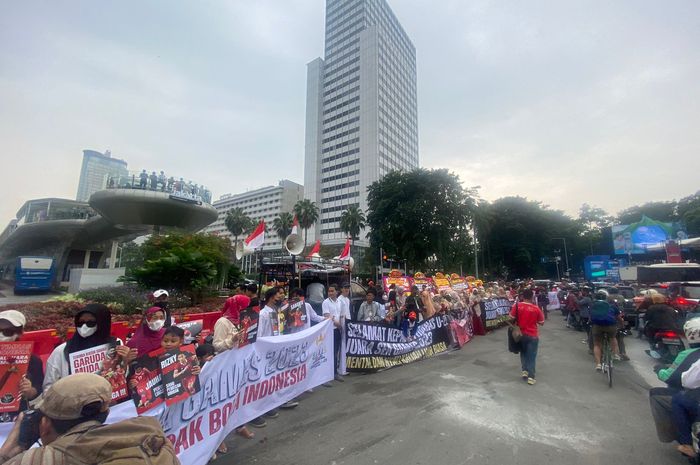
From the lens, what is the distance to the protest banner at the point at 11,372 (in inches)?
104

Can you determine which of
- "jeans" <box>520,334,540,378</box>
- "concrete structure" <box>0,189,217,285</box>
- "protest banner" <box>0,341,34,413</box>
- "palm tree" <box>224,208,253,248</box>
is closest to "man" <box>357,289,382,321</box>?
"jeans" <box>520,334,540,378</box>

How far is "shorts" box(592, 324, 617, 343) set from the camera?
700cm

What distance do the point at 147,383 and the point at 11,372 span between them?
0.99m

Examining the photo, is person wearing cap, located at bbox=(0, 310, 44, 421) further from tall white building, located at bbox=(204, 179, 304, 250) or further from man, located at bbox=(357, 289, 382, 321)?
tall white building, located at bbox=(204, 179, 304, 250)

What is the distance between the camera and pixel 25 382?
2701mm

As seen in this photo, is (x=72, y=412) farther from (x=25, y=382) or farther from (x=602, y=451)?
(x=602, y=451)

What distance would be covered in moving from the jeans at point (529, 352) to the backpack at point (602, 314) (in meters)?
1.74

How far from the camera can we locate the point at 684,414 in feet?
11.5

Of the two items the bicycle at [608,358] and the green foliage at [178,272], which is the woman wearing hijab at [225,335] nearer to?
the bicycle at [608,358]

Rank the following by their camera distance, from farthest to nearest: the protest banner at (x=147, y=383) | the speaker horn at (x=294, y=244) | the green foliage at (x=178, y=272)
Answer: the green foliage at (x=178, y=272), the speaker horn at (x=294, y=244), the protest banner at (x=147, y=383)

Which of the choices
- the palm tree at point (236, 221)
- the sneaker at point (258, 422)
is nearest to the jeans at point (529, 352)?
the sneaker at point (258, 422)

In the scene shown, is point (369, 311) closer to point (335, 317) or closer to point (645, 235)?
point (335, 317)

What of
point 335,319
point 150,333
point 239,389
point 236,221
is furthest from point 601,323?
point 236,221

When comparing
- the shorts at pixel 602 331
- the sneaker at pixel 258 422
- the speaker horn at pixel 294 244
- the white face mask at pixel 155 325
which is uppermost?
the speaker horn at pixel 294 244
